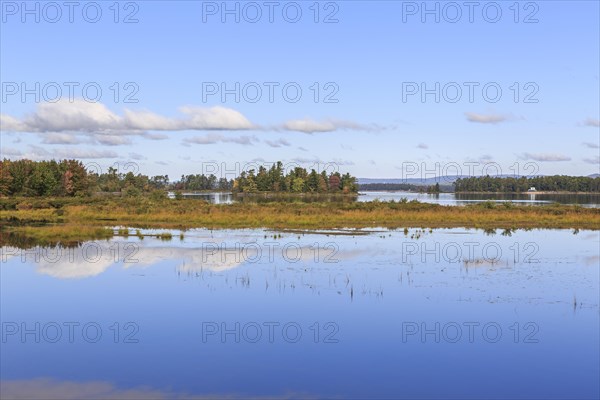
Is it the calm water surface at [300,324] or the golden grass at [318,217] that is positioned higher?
the golden grass at [318,217]

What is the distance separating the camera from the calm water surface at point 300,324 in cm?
1327

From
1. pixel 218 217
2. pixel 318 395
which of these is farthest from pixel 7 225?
pixel 318 395

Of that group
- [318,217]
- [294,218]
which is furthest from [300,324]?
[318,217]

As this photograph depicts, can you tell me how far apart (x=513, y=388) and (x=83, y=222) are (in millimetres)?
48010

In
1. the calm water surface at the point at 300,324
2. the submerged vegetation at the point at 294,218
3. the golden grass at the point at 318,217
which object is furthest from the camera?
the golden grass at the point at 318,217

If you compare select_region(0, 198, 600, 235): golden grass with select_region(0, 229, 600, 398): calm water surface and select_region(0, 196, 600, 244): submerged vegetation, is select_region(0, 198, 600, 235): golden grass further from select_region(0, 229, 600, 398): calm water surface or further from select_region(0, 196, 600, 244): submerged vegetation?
select_region(0, 229, 600, 398): calm water surface

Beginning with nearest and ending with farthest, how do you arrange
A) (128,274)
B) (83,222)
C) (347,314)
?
(347,314), (128,274), (83,222)

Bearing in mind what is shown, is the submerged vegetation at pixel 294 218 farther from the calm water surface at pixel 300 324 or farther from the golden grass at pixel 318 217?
the calm water surface at pixel 300 324

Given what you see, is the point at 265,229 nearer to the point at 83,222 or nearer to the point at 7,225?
the point at 83,222

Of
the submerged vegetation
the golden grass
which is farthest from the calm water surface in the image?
the golden grass

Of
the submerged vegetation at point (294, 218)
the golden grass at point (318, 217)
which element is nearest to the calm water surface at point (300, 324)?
the submerged vegetation at point (294, 218)

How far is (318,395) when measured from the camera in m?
12.4

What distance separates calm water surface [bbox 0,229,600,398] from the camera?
13266 millimetres

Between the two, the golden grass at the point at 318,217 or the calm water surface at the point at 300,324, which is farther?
the golden grass at the point at 318,217
